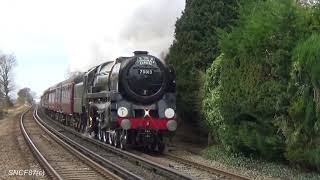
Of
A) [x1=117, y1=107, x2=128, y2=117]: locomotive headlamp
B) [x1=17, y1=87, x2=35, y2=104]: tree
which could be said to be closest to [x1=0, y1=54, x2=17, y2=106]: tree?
[x1=17, y1=87, x2=35, y2=104]: tree

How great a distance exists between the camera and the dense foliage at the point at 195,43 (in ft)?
73.4

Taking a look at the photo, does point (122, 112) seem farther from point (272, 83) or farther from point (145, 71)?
point (272, 83)

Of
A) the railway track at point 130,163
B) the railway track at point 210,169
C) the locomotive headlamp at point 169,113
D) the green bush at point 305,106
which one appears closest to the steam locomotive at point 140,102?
the locomotive headlamp at point 169,113

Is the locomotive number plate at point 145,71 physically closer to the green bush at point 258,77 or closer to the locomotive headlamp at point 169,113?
the locomotive headlamp at point 169,113

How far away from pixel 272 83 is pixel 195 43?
9514 mm

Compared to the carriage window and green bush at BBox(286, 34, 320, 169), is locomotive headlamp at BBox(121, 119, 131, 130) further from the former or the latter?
green bush at BBox(286, 34, 320, 169)

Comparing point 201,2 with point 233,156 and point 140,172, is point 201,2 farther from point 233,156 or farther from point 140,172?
point 140,172

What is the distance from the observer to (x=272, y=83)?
13617mm

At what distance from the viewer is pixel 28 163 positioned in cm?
1664

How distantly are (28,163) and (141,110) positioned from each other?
457cm

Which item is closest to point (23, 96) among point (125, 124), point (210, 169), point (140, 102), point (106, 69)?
point (106, 69)

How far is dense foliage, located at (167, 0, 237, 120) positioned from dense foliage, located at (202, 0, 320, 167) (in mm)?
4910

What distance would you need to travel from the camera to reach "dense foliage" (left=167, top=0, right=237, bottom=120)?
73.4ft

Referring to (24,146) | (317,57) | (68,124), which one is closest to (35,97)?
(68,124)
